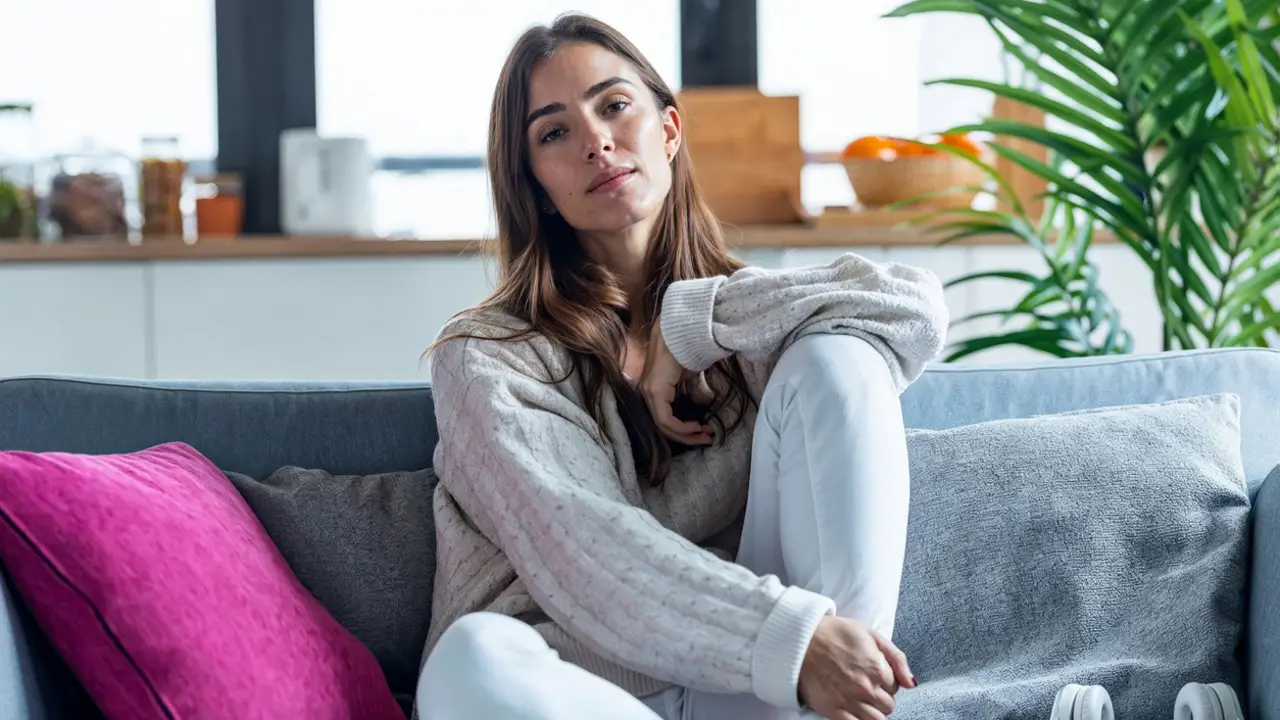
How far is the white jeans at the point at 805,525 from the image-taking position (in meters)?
1.20

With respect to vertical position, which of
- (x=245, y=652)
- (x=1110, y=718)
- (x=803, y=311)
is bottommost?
(x=1110, y=718)

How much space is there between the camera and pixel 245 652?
4.13 ft

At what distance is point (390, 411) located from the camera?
5.59ft

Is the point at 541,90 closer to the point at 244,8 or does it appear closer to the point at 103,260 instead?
the point at 103,260

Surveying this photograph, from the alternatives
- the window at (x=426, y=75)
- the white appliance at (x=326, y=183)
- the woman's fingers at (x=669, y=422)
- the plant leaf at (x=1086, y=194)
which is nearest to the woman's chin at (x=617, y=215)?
the woman's fingers at (x=669, y=422)

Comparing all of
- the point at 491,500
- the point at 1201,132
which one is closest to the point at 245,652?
the point at 491,500

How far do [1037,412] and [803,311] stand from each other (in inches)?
19.3

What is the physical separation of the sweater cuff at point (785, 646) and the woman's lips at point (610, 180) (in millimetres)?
627

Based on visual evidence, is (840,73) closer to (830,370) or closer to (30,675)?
(830,370)

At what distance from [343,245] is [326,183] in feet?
0.96

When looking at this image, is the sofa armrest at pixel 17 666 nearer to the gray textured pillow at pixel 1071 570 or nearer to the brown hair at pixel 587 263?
the brown hair at pixel 587 263

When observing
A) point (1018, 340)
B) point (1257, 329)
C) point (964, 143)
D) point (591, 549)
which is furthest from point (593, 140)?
point (964, 143)

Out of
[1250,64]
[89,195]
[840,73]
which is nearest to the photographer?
[1250,64]

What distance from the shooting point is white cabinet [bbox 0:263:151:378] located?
9.62 ft
